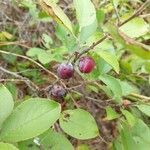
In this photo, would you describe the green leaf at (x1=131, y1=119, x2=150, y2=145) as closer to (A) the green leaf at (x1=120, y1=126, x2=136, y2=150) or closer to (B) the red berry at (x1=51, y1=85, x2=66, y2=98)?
(A) the green leaf at (x1=120, y1=126, x2=136, y2=150)

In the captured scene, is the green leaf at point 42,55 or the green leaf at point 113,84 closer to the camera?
the green leaf at point 113,84

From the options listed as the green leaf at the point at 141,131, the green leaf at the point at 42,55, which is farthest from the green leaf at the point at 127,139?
the green leaf at the point at 42,55

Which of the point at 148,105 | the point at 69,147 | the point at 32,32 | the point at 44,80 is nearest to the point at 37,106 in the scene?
the point at 69,147

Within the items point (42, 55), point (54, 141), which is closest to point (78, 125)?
point (54, 141)

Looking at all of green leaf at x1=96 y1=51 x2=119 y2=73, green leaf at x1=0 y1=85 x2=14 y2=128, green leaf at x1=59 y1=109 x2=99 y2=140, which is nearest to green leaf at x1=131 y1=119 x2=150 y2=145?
green leaf at x1=59 y1=109 x2=99 y2=140

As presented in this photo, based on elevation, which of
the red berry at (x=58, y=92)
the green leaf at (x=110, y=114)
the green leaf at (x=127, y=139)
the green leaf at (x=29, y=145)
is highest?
the red berry at (x=58, y=92)

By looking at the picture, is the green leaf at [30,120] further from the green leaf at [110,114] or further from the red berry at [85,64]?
the green leaf at [110,114]

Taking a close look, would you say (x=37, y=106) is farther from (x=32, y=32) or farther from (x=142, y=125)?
(x=32, y=32)
